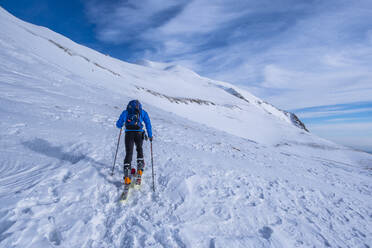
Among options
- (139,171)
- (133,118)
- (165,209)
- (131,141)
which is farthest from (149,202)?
(133,118)

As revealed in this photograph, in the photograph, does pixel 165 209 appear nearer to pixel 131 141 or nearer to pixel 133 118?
pixel 131 141

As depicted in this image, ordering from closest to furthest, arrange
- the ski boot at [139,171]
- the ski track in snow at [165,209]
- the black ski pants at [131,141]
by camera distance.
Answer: the ski track in snow at [165,209] → the ski boot at [139,171] → the black ski pants at [131,141]

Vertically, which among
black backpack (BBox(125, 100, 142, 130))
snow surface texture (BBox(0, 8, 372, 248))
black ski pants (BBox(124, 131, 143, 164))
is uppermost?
black backpack (BBox(125, 100, 142, 130))

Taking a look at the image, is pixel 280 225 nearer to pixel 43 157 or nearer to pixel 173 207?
pixel 173 207

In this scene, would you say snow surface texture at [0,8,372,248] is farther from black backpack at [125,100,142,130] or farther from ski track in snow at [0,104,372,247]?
black backpack at [125,100,142,130]

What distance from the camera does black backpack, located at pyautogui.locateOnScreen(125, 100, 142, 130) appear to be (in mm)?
5305

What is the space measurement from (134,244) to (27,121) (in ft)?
24.9

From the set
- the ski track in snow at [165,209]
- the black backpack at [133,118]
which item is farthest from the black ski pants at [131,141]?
the ski track in snow at [165,209]

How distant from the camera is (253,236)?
3.68 m

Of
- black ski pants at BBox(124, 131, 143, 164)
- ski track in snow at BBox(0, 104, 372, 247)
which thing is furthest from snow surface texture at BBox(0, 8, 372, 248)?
black ski pants at BBox(124, 131, 143, 164)

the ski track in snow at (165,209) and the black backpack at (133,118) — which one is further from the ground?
the black backpack at (133,118)

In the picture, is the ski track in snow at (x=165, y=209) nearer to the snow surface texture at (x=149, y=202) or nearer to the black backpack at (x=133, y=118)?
the snow surface texture at (x=149, y=202)

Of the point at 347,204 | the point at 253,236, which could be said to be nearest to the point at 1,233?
the point at 253,236

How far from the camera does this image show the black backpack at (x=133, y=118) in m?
5.30
